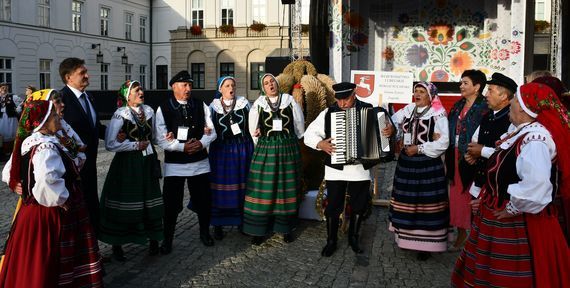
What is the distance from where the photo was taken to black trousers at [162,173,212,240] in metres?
4.73

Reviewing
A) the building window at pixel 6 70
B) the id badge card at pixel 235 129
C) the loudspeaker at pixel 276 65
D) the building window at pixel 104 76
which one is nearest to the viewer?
the id badge card at pixel 235 129

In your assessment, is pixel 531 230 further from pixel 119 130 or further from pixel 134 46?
pixel 134 46

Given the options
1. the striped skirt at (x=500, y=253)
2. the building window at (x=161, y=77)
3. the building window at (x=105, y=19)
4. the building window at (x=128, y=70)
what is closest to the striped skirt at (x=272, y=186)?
the striped skirt at (x=500, y=253)

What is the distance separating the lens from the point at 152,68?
112 ft

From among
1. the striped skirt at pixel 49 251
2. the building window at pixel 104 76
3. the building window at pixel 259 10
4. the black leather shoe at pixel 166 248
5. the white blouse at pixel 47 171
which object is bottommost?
the black leather shoe at pixel 166 248

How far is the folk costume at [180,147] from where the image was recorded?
4.63 meters

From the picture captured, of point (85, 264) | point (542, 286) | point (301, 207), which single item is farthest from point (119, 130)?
point (542, 286)

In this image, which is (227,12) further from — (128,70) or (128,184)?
(128,184)

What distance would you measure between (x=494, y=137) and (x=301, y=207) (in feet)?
8.22

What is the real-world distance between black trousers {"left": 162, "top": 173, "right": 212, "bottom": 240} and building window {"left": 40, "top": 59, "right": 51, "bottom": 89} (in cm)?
2386

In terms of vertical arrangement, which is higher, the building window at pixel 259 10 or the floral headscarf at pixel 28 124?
the building window at pixel 259 10

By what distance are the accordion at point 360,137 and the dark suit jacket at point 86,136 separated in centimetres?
199

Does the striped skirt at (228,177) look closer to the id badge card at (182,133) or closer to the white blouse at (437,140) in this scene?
the id badge card at (182,133)

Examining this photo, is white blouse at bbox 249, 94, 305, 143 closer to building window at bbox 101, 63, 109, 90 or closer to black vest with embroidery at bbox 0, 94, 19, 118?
black vest with embroidery at bbox 0, 94, 19, 118
